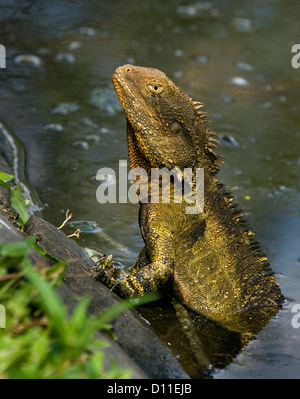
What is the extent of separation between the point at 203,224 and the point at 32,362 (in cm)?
227

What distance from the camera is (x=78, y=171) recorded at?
6.48m

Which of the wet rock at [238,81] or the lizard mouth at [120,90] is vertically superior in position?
the lizard mouth at [120,90]

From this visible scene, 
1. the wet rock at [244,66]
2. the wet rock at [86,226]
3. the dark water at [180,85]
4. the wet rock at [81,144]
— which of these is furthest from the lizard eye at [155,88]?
the wet rock at [244,66]

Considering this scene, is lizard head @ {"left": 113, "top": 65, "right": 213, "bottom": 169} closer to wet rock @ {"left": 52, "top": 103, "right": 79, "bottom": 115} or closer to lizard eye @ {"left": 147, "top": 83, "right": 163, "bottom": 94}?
lizard eye @ {"left": 147, "top": 83, "right": 163, "bottom": 94}

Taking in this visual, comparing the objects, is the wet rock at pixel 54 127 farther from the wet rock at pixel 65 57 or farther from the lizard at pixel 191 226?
the lizard at pixel 191 226

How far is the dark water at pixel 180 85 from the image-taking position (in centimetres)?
541

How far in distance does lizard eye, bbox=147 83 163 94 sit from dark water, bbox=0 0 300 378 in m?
1.54

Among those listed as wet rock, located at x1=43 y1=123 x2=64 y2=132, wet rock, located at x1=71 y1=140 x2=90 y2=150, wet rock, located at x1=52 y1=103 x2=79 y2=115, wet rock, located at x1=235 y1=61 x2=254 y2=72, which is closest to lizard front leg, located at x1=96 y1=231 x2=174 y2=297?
wet rock, located at x1=71 y1=140 x2=90 y2=150

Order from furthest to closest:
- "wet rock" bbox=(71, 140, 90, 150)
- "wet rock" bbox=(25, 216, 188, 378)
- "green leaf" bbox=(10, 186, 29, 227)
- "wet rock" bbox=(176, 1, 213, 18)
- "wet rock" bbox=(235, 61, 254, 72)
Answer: "wet rock" bbox=(176, 1, 213, 18) < "wet rock" bbox=(235, 61, 254, 72) < "wet rock" bbox=(71, 140, 90, 150) < "green leaf" bbox=(10, 186, 29, 227) < "wet rock" bbox=(25, 216, 188, 378)

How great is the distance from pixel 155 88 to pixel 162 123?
0.93ft

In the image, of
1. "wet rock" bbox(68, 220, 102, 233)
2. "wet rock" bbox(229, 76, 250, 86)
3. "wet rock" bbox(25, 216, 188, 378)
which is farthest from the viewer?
"wet rock" bbox(229, 76, 250, 86)

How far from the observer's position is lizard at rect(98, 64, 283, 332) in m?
4.09

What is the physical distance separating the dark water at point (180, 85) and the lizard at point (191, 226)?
1.09 ft
